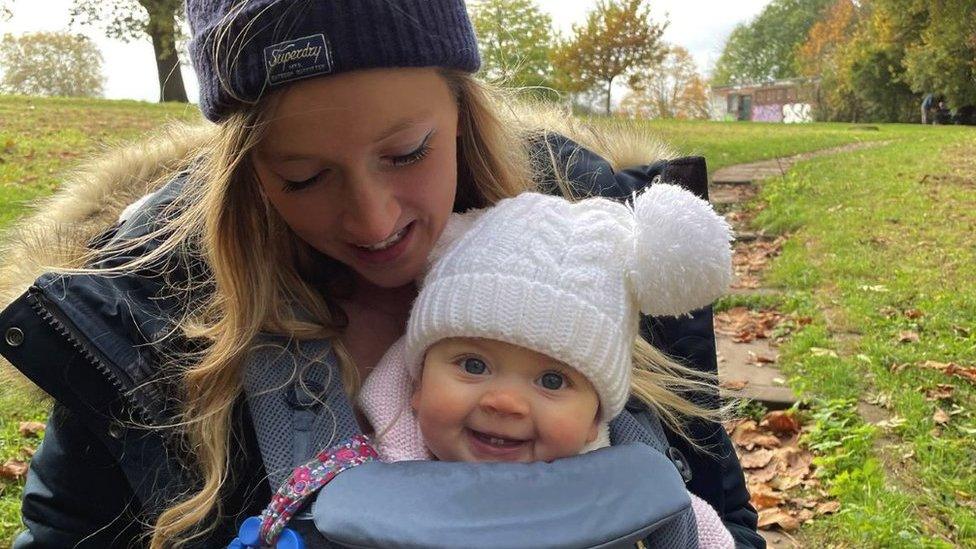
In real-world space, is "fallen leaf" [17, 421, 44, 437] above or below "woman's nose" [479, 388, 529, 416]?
below

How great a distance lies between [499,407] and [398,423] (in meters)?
0.27

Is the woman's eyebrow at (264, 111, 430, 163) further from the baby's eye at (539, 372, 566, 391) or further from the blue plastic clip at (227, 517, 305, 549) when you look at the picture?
the blue plastic clip at (227, 517, 305, 549)

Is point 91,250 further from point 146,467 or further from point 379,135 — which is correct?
point 379,135

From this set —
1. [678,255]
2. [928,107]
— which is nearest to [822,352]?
[678,255]

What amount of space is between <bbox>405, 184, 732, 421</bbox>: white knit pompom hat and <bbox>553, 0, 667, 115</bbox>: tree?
987 inches

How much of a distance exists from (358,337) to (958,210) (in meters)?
7.94

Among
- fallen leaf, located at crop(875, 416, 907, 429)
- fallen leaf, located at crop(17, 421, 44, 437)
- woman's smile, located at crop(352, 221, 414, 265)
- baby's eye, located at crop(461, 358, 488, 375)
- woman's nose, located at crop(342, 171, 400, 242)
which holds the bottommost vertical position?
fallen leaf, located at crop(875, 416, 907, 429)

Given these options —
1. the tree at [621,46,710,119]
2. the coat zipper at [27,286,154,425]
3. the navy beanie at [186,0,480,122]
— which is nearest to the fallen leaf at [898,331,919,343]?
the navy beanie at [186,0,480,122]

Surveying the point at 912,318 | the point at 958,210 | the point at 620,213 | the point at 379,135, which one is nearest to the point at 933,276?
the point at 912,318

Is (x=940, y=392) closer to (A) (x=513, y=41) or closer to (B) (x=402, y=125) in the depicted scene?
(A) (x=513, y=41)

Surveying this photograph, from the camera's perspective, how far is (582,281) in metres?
1.56

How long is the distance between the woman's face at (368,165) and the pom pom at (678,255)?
415 mm

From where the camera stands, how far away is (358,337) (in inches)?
75.9

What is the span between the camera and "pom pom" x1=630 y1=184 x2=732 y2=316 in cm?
155
